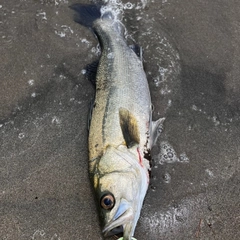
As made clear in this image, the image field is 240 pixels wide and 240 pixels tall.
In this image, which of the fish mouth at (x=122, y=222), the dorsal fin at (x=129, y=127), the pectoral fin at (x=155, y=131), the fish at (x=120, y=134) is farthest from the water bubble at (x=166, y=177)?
the fish mouth at (x=122, y=222)

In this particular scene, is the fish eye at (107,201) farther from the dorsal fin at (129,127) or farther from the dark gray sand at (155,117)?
the dorsal fin at (129,127)

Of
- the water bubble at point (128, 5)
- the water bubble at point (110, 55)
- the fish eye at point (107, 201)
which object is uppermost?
the water bubble at point (128, 5)

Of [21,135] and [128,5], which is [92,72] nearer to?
[21,135]

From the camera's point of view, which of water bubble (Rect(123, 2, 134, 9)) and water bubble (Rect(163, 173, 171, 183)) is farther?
water bubble (Rect(123, 2, 134, 9))

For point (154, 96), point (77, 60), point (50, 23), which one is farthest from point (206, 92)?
point (50, 23)

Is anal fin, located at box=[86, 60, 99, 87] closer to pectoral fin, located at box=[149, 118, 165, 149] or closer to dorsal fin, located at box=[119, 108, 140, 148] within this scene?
dorsal fin, located at box=[119, 108, 140, 148]

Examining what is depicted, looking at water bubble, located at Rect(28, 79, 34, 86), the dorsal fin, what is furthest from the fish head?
water bubble, located at Rect(28, 79, 34, 86)

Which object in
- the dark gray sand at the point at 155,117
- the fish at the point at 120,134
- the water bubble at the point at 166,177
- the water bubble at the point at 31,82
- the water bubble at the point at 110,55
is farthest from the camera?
the water bubble at the point at 31,82
